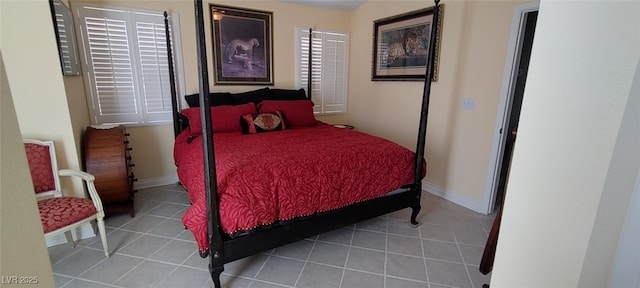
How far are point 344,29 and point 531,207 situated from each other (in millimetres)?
4010

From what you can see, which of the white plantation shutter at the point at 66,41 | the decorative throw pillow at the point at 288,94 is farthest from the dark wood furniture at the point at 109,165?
the decorative throw pillow at the point at 288,94

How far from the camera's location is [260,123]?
3055 millimetres

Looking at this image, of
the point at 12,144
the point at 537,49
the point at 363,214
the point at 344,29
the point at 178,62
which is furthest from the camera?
the point at 344,29

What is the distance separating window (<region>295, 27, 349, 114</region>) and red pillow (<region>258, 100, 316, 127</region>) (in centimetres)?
62

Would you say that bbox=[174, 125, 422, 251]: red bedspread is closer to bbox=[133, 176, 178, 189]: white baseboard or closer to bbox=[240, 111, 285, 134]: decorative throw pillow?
bbox=[240, 111, 285, 134]: decorative throw pillow

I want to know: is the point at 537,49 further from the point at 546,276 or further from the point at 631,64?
the point at 546,276

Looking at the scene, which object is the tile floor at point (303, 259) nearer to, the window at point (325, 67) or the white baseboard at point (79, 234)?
the white baseboard at point (79, 234)

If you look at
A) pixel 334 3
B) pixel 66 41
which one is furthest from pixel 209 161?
pixel 334 3

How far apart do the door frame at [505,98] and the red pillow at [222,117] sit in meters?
2.55

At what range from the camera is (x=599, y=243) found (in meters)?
0.67

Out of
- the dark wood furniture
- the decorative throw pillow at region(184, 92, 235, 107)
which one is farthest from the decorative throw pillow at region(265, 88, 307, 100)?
the dark wood furniture

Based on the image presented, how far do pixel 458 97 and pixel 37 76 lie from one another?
11.9ft

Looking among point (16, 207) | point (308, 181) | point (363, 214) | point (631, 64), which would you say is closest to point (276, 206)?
point (308, 181)

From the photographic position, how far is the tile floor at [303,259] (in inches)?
73.7
